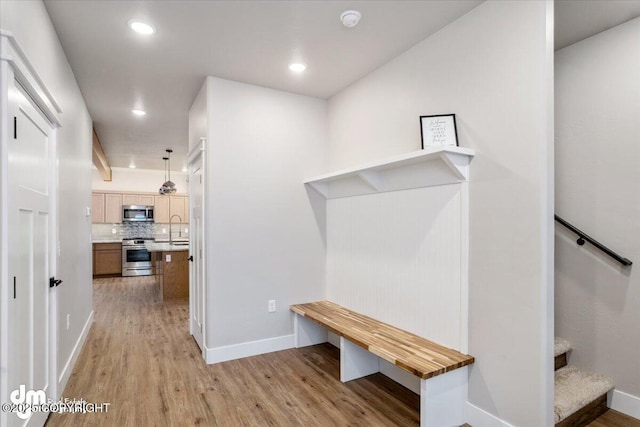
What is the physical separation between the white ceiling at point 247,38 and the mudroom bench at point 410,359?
7.39 ft

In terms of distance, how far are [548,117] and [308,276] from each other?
2.59 metres

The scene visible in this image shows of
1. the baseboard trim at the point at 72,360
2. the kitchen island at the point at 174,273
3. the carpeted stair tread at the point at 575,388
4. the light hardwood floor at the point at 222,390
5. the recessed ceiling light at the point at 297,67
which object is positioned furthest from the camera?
the kitchen island at the point at 174,273

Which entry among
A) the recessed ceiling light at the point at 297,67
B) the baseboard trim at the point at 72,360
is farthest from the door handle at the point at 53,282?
the recessed ceiling light at the point at 297,67

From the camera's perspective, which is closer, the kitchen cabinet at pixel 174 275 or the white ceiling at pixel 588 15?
the white ceiling at pixel 588 15

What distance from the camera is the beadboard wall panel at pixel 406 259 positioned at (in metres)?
2.34

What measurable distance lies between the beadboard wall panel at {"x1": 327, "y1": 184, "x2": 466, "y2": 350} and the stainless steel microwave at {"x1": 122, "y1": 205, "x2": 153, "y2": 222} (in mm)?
7018

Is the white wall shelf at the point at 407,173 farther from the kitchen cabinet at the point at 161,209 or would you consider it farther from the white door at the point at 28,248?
the kitchen cabinet at the point at 161,209

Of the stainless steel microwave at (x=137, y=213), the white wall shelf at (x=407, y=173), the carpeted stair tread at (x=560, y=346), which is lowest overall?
the carpeted stair tread at (x=560, y=346)

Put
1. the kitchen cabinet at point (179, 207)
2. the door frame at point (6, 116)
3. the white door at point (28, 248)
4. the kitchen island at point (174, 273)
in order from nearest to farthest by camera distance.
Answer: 1. the door frame at point (6, 116)
2. the white door at point (28, 248)
3. the kitchen island at point (174, 273)
4. the kitchen cabinet at point (179, 207)

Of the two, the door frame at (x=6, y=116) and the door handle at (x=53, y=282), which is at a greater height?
the door frame at (x=6, y=116)

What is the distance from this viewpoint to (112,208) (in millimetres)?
8602

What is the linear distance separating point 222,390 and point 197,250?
1542 mm

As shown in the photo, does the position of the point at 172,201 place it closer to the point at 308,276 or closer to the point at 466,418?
the point at 308,276

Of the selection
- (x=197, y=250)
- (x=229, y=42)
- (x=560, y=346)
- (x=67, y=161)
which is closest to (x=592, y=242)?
(x=560, y=346)
